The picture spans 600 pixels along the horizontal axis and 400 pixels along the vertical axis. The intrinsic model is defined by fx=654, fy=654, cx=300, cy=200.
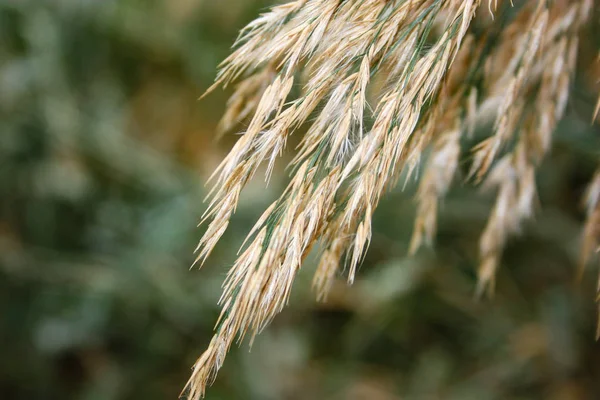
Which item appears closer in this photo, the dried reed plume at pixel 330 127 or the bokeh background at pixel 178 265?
the dried reed plume at pixel 330 127

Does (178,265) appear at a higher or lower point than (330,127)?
lower

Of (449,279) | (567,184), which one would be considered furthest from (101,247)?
(567,184)

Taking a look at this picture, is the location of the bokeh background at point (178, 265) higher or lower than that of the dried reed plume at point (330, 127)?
lower

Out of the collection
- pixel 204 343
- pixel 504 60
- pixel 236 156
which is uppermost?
pixel 236 156

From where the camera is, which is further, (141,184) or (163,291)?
(141,184)

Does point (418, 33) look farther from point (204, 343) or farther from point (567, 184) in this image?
point (204, 343)

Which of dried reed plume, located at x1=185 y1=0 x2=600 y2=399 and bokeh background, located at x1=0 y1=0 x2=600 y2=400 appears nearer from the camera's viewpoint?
dried reed plume, located at x1=185 y1=0 x2=600 y2=399

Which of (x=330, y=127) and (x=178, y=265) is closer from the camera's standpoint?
(x=330, y=127)

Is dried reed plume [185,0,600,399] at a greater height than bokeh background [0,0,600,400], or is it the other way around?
dried reed plume [185,0,600,399]
